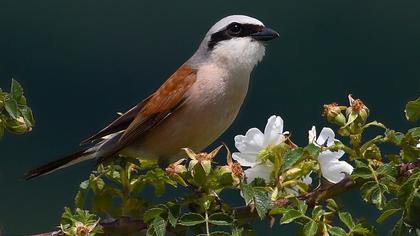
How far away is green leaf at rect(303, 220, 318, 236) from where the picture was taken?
2.60 ft

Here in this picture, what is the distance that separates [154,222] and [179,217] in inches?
1.4

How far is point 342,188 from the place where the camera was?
2.86ft

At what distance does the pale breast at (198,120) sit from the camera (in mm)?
1610

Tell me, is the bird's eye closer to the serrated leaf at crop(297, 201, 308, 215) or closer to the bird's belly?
the bird's belly

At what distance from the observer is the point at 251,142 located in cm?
94

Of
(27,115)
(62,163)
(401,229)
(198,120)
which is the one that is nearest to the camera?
(401,229)

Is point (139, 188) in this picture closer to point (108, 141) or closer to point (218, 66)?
point (108, 141)

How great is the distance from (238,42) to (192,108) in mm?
216

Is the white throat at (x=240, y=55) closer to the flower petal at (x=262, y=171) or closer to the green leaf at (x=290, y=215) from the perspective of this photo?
the flower petal at (x=262, y=171)

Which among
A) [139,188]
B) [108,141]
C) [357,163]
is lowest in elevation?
[108,141]

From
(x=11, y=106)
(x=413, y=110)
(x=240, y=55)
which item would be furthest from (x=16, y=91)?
(x=240, y=55)

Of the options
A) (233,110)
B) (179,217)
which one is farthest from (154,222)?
(233,110)

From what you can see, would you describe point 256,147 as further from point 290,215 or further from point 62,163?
point 62,163

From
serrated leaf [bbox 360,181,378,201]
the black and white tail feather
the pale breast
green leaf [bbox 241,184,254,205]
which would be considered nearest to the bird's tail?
the black and white tail feather
